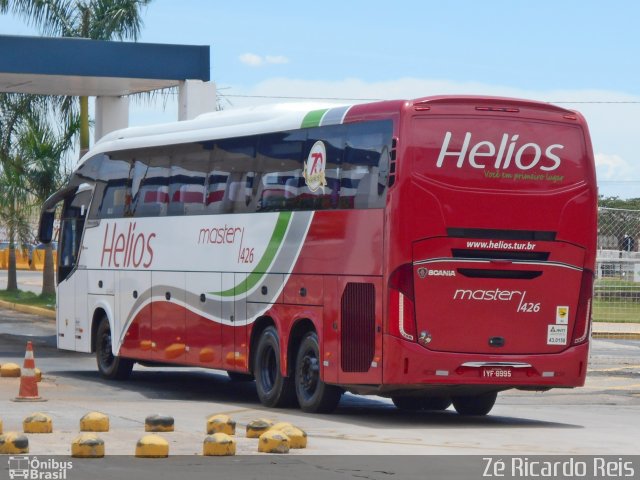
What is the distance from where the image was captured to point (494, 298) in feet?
51.4

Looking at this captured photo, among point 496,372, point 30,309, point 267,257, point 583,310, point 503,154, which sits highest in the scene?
point 503,154

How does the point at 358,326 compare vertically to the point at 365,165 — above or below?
below

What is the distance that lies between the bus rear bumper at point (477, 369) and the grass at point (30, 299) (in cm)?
2500

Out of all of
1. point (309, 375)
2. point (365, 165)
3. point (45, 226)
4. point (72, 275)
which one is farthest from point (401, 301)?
point (45, 226)

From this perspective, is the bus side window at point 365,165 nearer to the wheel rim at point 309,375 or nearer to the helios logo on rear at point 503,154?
the helios logo on rear at point 503,154

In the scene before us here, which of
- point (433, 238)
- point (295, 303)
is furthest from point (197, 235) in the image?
point (433, 238)

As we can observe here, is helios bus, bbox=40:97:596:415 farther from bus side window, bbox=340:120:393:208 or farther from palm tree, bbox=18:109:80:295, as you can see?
palm tree, bbox=18:109:80:295

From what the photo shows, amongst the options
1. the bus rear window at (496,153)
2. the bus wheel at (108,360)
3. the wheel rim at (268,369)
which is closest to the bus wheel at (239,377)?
the bus wheel at (108,360)

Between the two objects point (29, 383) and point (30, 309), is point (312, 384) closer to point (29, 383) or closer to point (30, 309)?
point (29, 383)

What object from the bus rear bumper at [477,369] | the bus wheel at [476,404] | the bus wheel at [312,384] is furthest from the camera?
the bus wheel at [476,404]

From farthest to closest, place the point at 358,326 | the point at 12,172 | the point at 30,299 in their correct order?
the point at 30,299 → the point at 12,172 → the point at 358,326

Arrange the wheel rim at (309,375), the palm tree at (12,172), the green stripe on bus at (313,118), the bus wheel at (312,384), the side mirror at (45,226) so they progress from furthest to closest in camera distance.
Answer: the palm tree at (12,172) → the side mirror at (45,226) → the green stripe on bus at (313,118) → the wheel rim at (309,375) → the bus wheel at (312,384)

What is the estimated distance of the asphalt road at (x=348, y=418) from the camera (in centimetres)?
1294

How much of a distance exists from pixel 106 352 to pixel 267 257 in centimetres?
529
